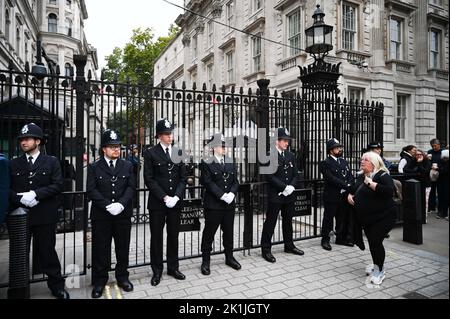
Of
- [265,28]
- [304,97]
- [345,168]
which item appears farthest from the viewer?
[265,28]

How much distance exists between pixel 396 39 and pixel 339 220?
16526 mm

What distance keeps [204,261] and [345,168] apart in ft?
11.1

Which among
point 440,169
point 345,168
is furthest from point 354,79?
point 345,168

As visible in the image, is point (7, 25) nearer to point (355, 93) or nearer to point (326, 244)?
point (355, 93)

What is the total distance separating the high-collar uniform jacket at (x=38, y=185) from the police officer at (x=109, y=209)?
1.52 feet

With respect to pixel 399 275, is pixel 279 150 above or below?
above

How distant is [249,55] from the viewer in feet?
65.7

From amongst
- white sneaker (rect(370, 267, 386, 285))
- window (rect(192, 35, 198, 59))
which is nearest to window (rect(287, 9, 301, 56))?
white sneaker (rect(370, 267, 386, 285))

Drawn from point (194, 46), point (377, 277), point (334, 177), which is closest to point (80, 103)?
point (334, 177)

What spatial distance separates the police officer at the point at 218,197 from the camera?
4758 mm

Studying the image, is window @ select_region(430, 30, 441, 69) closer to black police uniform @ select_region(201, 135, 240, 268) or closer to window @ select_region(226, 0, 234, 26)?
window @ select_region(226, 0, 234, 26)

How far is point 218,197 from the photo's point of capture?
4.68 meters
